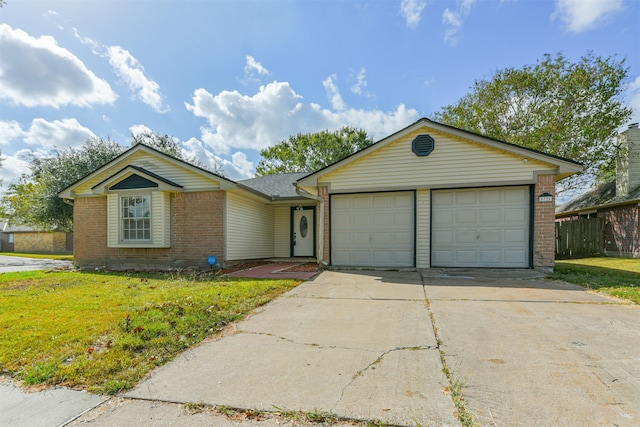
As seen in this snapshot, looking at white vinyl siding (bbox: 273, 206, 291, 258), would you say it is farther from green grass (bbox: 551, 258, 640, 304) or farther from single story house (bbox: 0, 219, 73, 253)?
single story house (bbox: 0, 219, 73, 253)

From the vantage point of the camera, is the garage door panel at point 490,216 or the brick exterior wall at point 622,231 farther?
the brick exterior wall at point 622,231

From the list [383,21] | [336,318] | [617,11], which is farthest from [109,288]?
[617,11]

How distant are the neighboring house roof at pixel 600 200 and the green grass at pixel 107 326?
16.0 m

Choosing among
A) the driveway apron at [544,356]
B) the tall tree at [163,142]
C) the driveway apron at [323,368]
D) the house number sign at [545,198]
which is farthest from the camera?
the tall tree at [163,142]

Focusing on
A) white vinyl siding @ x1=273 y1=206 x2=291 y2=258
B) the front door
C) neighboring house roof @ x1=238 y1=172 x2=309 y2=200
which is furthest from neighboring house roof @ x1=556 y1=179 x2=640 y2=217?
white vinyl siding @ x1=273 y1=206 x2=291 y2=258

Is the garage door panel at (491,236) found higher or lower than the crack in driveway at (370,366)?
higher

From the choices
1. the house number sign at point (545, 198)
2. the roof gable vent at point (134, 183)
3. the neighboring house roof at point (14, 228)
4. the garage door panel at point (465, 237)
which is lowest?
the neighboring house roof at point (14, 228)

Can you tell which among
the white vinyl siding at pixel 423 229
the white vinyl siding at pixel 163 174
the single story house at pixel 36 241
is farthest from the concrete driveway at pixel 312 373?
the single story house at pixel 36 241

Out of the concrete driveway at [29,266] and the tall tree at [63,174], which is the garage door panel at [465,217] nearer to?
the concrete driveway at [29,266]

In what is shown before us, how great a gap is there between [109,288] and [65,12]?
23.9 ft

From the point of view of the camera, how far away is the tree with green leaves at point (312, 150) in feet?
105

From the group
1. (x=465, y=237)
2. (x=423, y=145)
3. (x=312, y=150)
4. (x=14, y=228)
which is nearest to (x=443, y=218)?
(x=465, y=237)

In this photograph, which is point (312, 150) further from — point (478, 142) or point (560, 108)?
point (478, 142)

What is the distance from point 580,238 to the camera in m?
15.4
